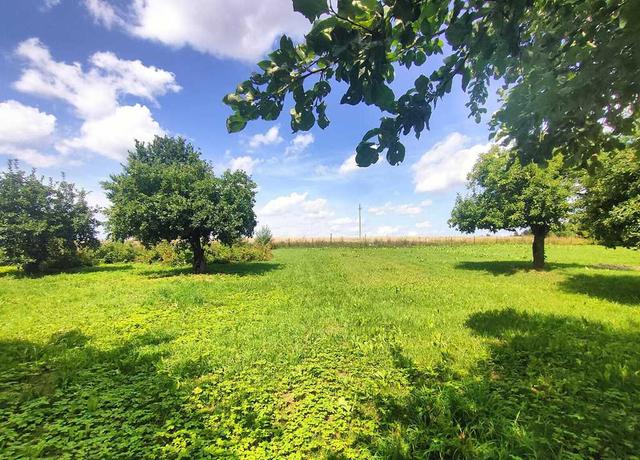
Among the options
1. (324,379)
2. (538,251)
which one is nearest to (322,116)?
(324,379)

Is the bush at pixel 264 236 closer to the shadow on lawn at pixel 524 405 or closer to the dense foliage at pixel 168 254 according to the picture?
the dense foliage at pixel 168 254

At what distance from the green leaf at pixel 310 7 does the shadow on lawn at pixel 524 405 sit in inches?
158

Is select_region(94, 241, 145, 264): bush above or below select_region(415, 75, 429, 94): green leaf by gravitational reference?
below

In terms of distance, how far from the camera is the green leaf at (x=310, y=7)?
65.0 inches

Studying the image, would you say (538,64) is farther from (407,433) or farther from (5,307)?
(5,307)

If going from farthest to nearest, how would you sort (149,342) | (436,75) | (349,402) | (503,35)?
(149,342) → (349,402) → (436,75) → (503,35)

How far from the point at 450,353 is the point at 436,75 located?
5264 mm

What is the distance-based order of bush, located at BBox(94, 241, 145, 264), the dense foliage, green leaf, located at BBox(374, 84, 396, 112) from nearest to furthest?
green leaf, located at BBox(374, 84, 396, 112) < the dense foliage < bush, located at BBox(94, 241, 145, 264)

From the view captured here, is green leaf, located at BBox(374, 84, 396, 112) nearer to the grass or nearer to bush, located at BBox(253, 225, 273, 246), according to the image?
the grass

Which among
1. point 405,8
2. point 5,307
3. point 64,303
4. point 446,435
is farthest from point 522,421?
point 5,307

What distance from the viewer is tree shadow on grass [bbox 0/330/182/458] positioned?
3541mm

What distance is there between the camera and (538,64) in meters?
3.72

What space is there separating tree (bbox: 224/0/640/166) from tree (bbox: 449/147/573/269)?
13.7 m

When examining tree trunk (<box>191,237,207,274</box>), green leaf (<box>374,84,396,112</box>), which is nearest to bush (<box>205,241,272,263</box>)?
tree trunk (<box>191,237,207,274</box>)
